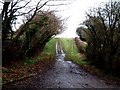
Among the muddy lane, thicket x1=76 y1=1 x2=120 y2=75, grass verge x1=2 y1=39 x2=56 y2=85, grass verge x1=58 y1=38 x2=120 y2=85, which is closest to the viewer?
the muddy lane

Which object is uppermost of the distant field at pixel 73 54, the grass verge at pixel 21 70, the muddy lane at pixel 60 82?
the grass verge at pixel 21 70

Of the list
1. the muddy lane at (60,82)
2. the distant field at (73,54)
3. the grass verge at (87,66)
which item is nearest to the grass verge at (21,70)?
the muddy lane at (60,82)

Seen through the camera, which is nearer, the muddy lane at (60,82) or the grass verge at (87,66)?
the muddy lane at (60,82)

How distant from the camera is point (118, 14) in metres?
24.3

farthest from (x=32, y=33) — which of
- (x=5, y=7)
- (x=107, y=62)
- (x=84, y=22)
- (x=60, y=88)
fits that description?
(x=60, y=88)

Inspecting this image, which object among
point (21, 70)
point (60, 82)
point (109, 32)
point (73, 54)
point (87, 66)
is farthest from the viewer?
point (73, 54)

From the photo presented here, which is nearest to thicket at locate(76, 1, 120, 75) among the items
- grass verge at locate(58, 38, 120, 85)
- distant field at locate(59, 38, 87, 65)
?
grass verge at locate(58, 38, 120, 85)

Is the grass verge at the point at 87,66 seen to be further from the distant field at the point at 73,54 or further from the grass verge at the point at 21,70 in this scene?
the grass verge at the point at 21,70

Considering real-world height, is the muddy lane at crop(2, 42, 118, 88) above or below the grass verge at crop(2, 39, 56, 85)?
below

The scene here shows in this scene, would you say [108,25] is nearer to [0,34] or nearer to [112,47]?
[112,47]

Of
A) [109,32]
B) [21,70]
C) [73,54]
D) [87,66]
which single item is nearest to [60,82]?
[21,70]

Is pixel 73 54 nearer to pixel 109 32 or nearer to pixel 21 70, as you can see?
pixel 109 32

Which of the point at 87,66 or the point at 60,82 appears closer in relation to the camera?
the point at 60,82

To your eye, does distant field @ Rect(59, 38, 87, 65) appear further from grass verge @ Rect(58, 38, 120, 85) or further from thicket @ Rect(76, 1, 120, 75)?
thicket @ Rect(76, 1, 120, 75)
